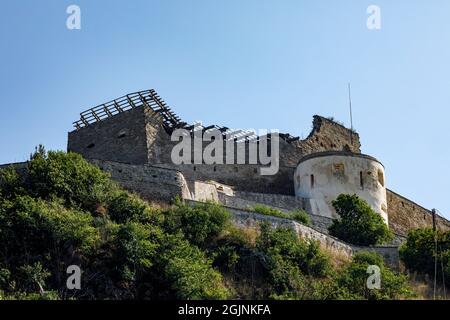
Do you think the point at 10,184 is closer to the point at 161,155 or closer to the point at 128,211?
the point at 128,211

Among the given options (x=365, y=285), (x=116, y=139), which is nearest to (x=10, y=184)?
(x=116, y=139)

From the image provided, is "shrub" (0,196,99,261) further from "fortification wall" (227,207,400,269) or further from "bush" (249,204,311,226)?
"bush" (249,204,311,226)

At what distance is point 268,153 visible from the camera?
5097 cm

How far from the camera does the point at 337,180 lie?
156ft

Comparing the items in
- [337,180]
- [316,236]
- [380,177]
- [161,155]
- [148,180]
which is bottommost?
[316,236]

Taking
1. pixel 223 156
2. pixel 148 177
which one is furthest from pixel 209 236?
pixel 223 156

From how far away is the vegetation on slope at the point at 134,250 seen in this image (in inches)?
1294

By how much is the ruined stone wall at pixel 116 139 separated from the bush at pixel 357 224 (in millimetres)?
9116

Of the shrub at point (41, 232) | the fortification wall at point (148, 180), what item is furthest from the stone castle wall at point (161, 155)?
the shrub at point (41, 232)

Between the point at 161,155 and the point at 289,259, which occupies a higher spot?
the point at 161,155

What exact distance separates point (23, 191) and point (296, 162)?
17.8 m

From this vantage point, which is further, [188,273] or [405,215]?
[405,215]

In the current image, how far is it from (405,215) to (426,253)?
492 inches
